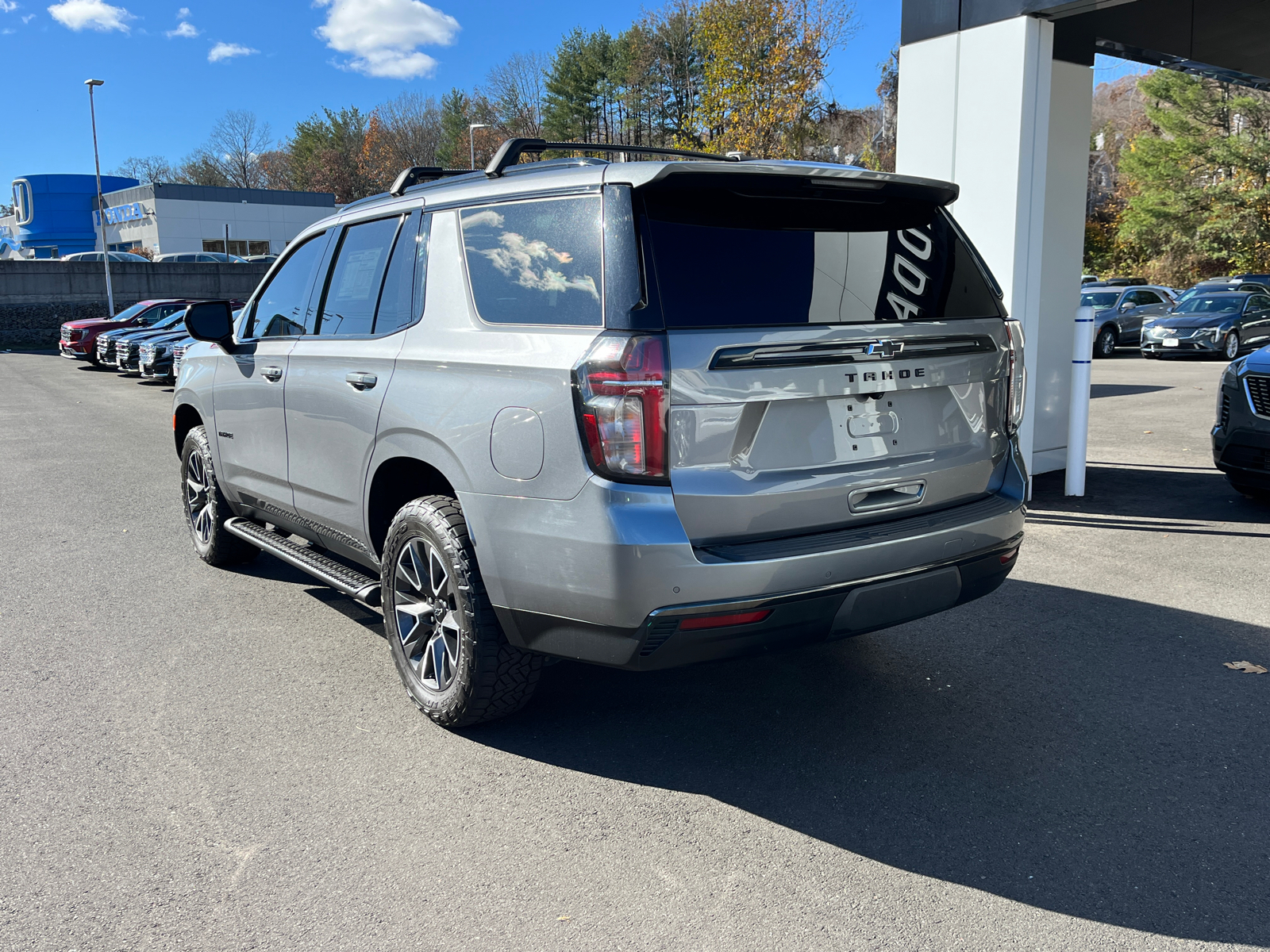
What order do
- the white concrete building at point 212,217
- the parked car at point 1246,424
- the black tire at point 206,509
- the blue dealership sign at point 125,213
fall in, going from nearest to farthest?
Result: the black tire at point 206,509
the parked car at point 1246,424
the white concrete building at point 212,217
the blue dealership sign at point 125,213

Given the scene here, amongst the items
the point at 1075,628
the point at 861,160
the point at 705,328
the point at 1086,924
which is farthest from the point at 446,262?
the point at 861,160

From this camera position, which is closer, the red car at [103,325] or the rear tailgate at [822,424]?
the rear tailgate at [822,424]

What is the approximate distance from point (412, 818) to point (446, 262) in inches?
77.7

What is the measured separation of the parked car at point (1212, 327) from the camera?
69.9ft

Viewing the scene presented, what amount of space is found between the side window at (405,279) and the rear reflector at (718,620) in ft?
5.53

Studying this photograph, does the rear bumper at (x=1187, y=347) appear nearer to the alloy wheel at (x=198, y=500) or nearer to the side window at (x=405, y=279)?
the alloy wheel at (x=198, y=500)

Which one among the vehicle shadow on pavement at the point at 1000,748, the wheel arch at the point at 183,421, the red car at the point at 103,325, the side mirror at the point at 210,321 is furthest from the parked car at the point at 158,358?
the vehicle shadow on pavement at the point at 1000,748

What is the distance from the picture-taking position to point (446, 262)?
378 cm

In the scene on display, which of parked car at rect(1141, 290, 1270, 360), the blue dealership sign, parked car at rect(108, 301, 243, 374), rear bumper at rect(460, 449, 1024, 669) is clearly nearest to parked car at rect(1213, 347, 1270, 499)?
rear bumper at rect(460, 449, 1024, 669)

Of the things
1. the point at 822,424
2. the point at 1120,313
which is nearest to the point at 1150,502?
the point at 822,424

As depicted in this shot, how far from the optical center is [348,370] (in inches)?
163

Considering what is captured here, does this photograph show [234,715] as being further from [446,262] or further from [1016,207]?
[1016,207]

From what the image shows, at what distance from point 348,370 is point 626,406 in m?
1.71

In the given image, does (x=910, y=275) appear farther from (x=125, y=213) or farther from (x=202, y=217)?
(x=125, y=213)
